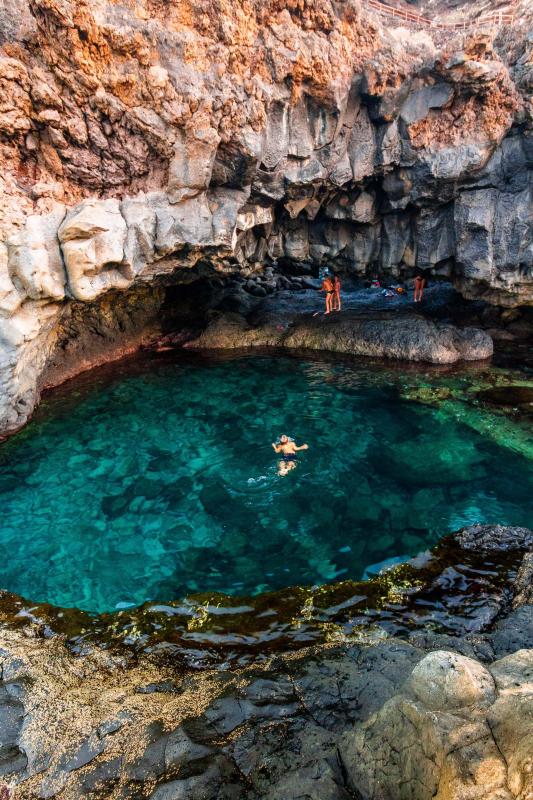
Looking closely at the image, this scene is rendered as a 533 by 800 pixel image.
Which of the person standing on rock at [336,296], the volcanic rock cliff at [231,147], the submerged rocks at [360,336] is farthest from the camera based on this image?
the person standing on rock at [336,296]

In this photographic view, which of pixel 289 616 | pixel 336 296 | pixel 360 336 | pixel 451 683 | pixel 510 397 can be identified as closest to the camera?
pixel 451 683

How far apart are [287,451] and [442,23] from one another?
557 inches

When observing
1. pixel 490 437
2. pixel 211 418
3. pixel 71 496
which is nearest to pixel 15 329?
pixel 71 496

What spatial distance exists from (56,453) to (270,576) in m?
6.25

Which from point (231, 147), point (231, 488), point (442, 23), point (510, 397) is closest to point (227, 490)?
point (231, 488)

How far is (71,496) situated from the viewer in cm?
957

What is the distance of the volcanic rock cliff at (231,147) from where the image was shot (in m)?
9.89

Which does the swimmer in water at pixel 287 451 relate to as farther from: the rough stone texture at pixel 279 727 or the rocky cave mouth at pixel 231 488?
A: the rough stone texture at pixel 279 727

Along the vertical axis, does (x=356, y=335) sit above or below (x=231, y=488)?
above

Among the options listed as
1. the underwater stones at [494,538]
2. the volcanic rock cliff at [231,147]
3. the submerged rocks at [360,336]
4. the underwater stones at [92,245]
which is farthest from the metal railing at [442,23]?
the underwater stones at [494,538]

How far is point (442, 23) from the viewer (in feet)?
47.9

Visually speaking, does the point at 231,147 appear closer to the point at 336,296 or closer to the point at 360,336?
the point at 360,336

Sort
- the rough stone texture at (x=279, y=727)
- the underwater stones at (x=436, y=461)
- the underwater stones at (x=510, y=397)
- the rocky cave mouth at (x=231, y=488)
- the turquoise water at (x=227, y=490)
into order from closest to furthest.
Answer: the rough stone texture at (x=279, y=727)
the rocky cave mouth at (x=231, y=488)
the turquoise water at (x=227, y=490)
the underwater stones at (x=436, y=461)
the underwater stones at (x=510, y=397)

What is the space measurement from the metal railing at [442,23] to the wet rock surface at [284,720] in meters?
16.1
